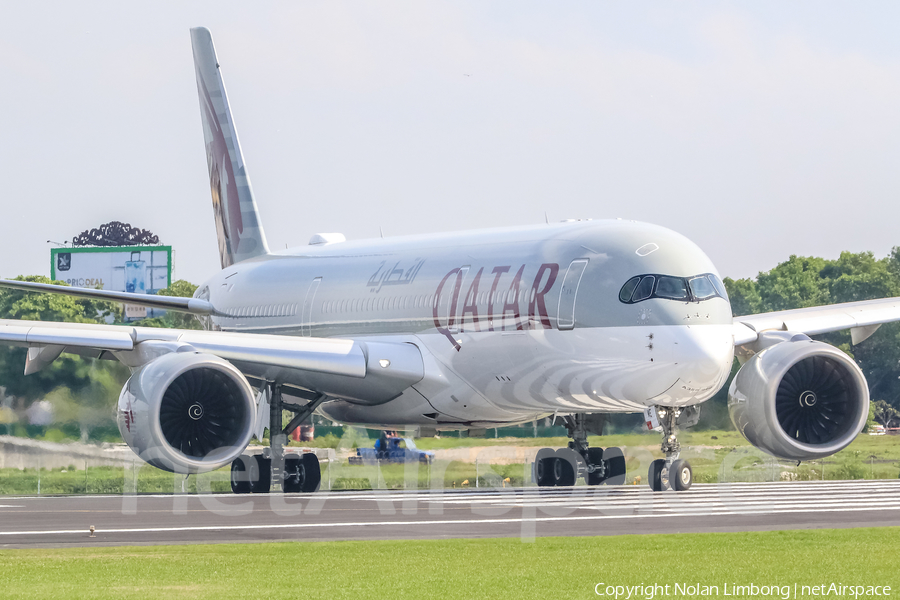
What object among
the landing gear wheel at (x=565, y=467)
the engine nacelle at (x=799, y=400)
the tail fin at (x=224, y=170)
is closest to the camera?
the engine nacelle at (x=799, y=400)

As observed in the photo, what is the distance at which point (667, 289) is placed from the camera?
20.9m

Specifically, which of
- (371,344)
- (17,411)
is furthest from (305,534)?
(17,411)

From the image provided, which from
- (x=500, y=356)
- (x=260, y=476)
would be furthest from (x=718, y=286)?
(x=260, y=476)

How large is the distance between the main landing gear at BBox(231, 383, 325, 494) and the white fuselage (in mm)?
888

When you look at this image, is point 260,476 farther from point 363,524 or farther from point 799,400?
point 799,400

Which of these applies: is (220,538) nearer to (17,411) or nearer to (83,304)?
(17,411)

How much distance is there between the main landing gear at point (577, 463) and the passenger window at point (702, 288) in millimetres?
6937

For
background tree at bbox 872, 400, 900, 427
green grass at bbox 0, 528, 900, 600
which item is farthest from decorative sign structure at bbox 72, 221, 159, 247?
green grass at bbox 0, 528, 900, 600

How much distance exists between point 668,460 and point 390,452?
14.0 metres

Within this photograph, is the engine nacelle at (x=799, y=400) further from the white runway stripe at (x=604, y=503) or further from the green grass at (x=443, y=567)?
the green grass at (x=443, y=567)

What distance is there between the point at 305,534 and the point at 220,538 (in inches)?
39.0

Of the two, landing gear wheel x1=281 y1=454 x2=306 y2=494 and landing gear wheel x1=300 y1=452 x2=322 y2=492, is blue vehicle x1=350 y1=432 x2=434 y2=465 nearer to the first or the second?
landing gear wheel x1=300 y1=452 x2=322 y2=492

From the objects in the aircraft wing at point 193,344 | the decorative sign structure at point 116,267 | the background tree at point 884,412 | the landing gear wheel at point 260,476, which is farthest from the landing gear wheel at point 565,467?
the decorative sign structure at point 116,267

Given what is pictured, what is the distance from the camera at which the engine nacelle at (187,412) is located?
20.0m
